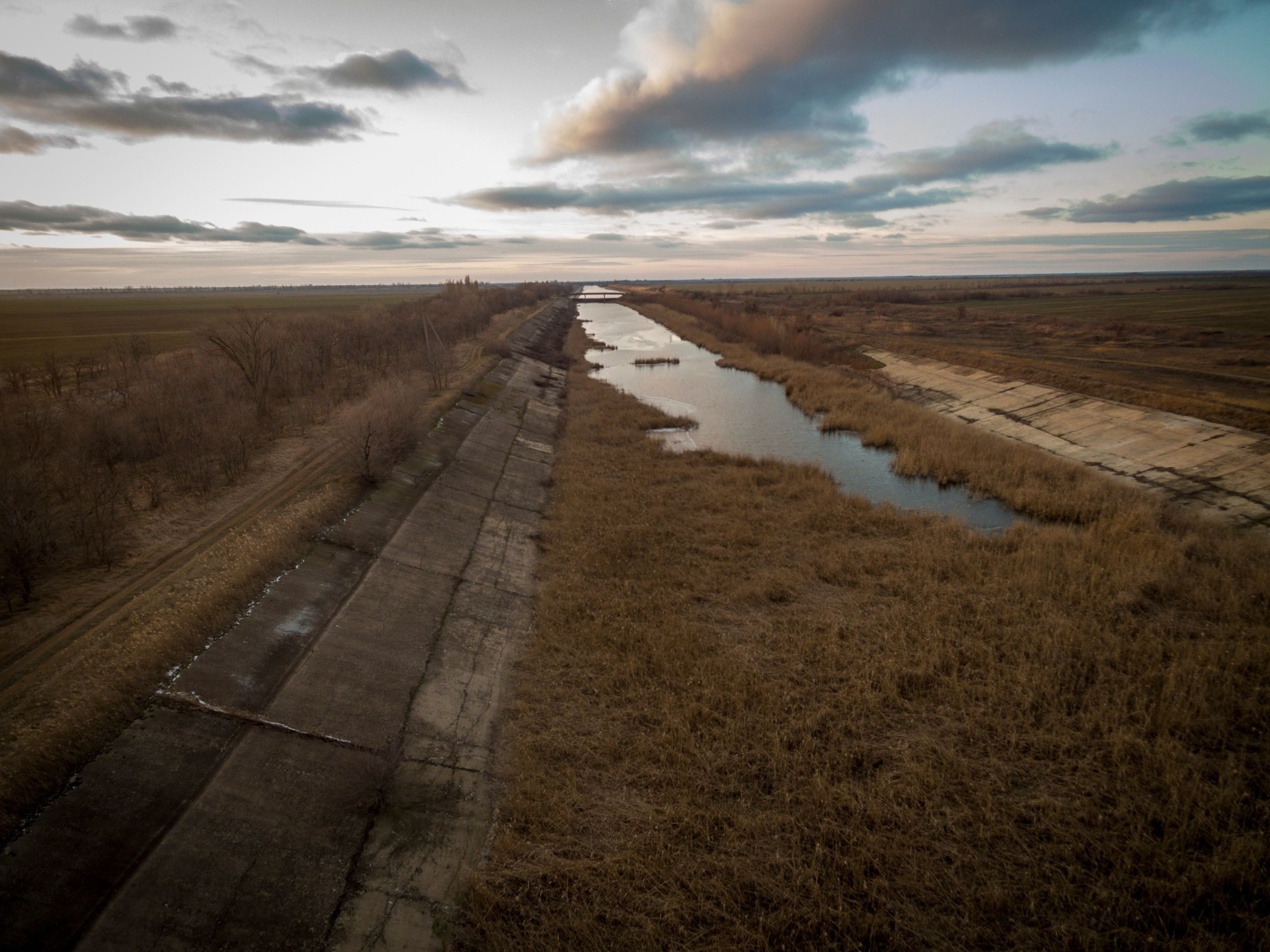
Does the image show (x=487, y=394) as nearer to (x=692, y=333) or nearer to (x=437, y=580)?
(x=437, y=580)

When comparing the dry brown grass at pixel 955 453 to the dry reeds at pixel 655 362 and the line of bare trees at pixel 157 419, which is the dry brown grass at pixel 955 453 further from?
the line of bare trees at pixel 157 419

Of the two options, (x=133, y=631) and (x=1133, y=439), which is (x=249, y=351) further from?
(x=1133, y=439)

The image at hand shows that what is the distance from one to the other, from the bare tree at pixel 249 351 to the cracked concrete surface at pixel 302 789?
1904 centimetres

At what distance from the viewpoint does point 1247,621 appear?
11.5m

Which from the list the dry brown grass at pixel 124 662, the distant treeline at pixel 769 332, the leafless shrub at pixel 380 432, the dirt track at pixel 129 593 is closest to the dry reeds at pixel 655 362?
the distant treeline at pixel 769 332

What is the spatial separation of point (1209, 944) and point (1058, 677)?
483cm

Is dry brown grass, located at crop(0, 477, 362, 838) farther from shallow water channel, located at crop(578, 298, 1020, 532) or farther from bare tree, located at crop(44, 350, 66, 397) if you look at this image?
bare tree, located at crop(44, 350, 66, 397)

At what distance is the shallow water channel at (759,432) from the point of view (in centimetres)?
2089

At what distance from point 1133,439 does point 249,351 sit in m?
40.9

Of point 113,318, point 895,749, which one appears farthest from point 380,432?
point 113,318

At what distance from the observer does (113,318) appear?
8219 centimetres

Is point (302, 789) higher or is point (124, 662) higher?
point (124, 662)

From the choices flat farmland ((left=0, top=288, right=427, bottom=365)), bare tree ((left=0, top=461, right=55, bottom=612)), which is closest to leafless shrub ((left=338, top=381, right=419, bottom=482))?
bare tree ((left=0, top=461, right=55, bottom=612))

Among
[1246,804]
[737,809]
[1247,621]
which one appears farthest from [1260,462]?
[737,809]
